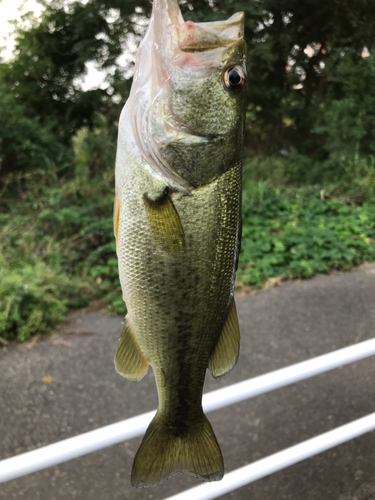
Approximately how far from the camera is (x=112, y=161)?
5793mm

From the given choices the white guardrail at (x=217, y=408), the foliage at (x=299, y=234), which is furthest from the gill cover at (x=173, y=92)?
the foliage at (x=299, y=234)

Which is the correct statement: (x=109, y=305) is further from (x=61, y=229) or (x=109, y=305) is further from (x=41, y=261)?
(x=61, y=229)

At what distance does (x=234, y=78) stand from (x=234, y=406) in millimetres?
2675

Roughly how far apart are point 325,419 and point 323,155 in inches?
270

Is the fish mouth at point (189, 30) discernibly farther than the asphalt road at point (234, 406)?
Result: No

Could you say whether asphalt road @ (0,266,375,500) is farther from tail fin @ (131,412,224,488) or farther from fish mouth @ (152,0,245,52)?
fish mouth @ (152,0,245,52)

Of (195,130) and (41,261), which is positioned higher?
(195,130)

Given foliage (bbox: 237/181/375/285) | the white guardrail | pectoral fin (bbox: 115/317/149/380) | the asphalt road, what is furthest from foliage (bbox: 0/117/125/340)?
pectoral fin (bbox: 115/317/149/380)

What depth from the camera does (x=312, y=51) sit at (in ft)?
25.8

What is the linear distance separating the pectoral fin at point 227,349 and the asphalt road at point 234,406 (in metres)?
1.80

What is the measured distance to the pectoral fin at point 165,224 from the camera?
2.67 ft

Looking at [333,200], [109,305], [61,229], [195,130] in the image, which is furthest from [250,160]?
[195,130]

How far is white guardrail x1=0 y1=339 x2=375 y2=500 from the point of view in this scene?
112cm

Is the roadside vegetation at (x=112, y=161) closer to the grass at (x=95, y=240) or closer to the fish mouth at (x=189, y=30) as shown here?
the grass at (x=95, y=240)
